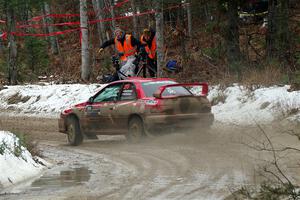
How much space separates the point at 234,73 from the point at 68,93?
677cm

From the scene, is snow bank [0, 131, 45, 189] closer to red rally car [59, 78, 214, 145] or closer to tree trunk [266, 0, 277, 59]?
red rally car [59, 78, 214, 145]

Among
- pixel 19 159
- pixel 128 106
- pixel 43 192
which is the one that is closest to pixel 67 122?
pixel 128 106

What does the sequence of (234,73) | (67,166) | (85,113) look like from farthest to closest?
(234,73), (85,113), (67,166)

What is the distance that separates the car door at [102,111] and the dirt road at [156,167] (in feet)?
1.23

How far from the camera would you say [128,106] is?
585 inches

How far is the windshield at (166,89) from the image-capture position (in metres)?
14.5

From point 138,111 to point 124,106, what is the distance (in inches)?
20.9

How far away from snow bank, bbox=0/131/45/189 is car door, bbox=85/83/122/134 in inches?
167

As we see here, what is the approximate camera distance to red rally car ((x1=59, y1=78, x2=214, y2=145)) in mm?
14258

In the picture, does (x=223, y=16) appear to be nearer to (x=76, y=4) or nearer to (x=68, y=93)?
(x=68, y=93)

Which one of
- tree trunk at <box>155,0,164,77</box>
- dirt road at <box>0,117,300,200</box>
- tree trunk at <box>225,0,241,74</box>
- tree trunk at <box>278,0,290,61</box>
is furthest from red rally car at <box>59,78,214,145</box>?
tree trunk at <box>278,0,290,61</box>

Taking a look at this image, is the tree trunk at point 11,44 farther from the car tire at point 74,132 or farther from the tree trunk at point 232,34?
the car tire at point 74,132

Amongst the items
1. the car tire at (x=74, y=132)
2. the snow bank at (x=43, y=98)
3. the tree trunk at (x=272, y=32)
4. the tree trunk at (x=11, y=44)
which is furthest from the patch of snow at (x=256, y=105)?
the tree trunk at (x=11, y=44)

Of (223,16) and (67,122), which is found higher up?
(223,16)
